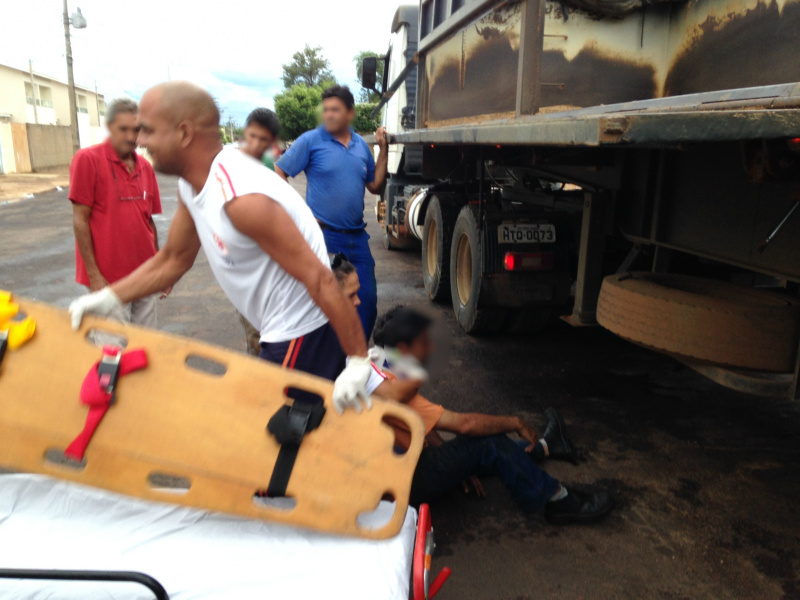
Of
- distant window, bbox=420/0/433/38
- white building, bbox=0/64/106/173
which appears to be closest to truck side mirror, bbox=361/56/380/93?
distant window, bbox=420/0/433/38

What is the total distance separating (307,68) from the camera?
7131cm

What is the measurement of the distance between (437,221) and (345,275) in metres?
3.70

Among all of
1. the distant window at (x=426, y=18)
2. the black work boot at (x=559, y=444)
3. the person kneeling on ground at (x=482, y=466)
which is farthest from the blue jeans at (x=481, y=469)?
the distant window at (x=426, y=18)

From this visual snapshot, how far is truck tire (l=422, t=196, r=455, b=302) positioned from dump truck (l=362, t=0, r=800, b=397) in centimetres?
2

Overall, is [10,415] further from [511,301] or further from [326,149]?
[511,301]

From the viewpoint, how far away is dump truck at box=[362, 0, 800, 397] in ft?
7.89

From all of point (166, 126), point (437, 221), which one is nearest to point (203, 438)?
point (166, 126)

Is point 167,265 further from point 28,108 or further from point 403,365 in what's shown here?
point 28,108

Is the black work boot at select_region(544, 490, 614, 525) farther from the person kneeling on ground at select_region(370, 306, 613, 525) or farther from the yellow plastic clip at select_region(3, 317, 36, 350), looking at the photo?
the yellow plastic clip at select_region(3, 317, 36, 350)

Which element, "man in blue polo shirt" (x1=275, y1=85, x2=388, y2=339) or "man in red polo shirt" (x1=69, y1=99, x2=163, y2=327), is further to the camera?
"man in blue polo shirt" (x1=275, y1=85, x2=388, y2=339)

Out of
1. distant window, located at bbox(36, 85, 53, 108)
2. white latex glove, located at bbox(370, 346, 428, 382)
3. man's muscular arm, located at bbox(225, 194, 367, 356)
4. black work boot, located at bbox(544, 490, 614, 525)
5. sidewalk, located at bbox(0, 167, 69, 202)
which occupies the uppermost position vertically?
distant window, located at bbox(36, 85, 53, 108)

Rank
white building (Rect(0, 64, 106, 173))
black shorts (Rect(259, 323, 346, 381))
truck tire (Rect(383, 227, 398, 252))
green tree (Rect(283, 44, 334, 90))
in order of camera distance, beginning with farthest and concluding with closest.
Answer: green tree (Rect(283, 44, 334, 90))
white building (Rect(0, 64, 106, 173))
truck tire (Rect(383, 227, 398, 252))
black shorts (Rect(259, 323, 346, 381))

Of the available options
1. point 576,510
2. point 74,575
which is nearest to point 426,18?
point 576,510

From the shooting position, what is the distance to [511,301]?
5008mm
